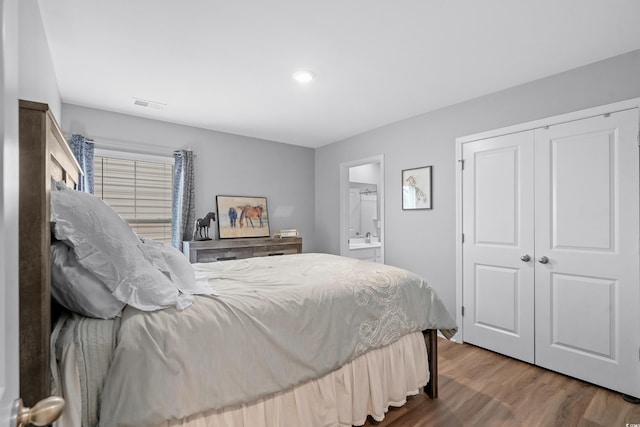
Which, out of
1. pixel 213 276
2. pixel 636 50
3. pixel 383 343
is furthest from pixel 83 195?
pixel 636 50

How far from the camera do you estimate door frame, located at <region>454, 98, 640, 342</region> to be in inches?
94.1

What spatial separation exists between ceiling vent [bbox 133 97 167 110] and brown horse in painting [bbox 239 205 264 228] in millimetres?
1725

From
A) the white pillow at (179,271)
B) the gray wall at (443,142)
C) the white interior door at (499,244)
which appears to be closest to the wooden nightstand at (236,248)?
the gray wall at (443,142)

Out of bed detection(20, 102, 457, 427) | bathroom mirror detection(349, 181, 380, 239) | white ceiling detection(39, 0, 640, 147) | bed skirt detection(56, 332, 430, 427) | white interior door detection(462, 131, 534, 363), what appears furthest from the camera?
bathroom mirror detection(349, 181, 380, 239)

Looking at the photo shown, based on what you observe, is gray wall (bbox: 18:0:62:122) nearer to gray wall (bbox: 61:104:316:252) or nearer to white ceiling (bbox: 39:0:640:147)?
white ceiling (bbox: 39:0:640:147)

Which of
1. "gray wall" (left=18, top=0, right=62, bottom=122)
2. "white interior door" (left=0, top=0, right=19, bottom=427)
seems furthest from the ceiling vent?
"white interior door" (left=0, top=0, right=19, bottom=427)

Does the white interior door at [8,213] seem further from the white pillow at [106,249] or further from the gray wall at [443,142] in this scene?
the gray wall at [443,142]

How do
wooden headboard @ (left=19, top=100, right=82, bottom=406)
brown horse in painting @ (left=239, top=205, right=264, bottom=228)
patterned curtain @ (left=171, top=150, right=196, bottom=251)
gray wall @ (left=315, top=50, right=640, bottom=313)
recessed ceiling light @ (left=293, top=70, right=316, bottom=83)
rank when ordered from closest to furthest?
wooden headboard @ (left=19, top=100, right=82, bottom=406) < gray wall @ (left=315, top=50, right=640, bottom=313) < recessed ceiling light @ (left=293, top=70, right=316, bottom=83) < patterned curtain @ (left=171, top=150, right=196, bottom=251) < brown horse in painting @ (left=239, top=205, right=264, bottom=228)

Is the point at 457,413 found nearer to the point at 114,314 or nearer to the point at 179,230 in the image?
the point at 114,314

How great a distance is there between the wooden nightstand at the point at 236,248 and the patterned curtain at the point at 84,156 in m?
1.24

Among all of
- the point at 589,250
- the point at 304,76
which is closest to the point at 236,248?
the point at 304,76

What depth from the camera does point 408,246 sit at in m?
3.91

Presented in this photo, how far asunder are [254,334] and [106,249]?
726 millimetres

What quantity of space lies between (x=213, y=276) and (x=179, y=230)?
2227 millimetres
